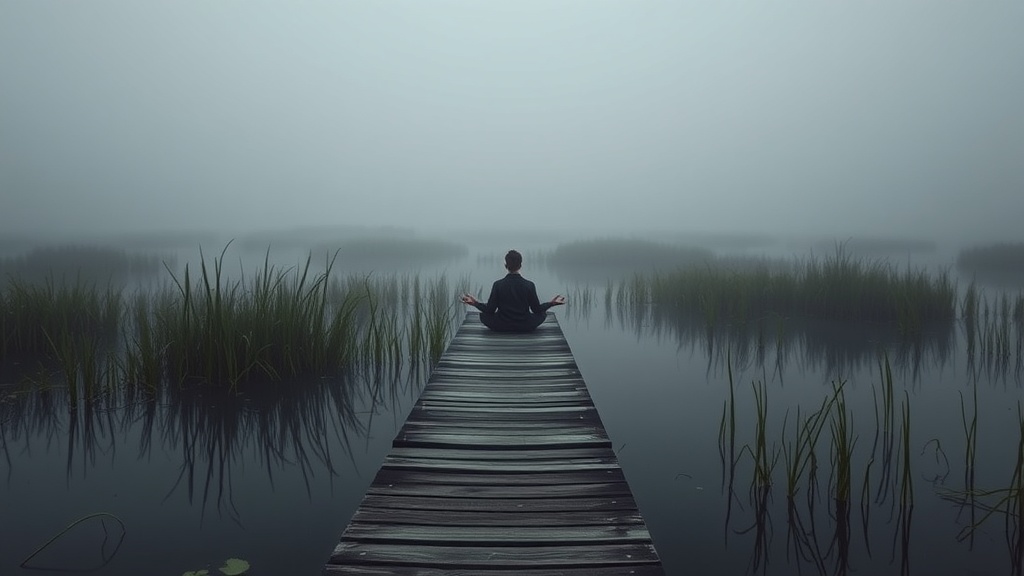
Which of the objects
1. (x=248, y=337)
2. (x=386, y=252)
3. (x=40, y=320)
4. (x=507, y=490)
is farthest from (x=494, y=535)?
(x=386, y=252)

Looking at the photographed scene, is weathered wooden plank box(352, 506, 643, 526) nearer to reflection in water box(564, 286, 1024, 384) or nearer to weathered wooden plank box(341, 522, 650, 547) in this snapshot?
weathered wooden plank box(341, 522, 650, 547)

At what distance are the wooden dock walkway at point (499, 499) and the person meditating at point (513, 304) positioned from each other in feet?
7.92

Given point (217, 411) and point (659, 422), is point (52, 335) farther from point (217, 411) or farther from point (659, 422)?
point (659, 422)

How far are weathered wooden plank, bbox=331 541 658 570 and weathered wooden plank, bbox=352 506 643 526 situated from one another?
6.6 inches

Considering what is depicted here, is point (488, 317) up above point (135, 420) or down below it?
above

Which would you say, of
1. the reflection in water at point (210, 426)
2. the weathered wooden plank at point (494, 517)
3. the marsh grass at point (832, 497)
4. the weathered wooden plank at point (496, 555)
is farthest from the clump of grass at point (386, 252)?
the weathered wooden plank at point (496, 555)

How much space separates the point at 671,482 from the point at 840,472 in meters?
1.10

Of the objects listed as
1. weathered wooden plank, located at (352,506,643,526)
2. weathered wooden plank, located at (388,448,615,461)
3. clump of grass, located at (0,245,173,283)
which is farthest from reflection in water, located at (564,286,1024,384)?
clump of grass, located at (0,245,173,283)

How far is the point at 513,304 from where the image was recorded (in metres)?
7.09

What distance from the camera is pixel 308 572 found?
3.09 metres

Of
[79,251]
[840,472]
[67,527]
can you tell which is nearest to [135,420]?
[67,527]

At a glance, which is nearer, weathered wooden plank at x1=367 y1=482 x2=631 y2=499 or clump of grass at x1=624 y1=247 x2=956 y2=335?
weathered wooden plank at x1=367 y1=482 x2=631 y2=499

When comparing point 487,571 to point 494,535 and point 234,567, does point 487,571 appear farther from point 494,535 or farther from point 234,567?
point 234,567

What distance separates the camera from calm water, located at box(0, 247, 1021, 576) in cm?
325
